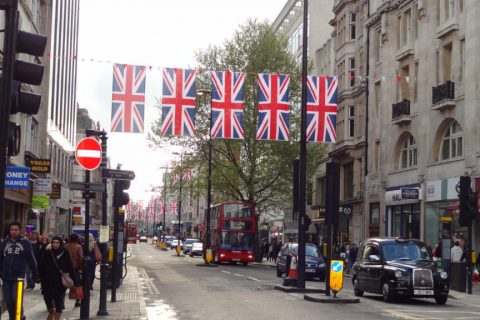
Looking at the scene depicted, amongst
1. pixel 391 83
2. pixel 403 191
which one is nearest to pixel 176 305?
pixel 403 191

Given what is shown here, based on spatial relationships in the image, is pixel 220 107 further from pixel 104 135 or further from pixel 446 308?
pixel 446 308

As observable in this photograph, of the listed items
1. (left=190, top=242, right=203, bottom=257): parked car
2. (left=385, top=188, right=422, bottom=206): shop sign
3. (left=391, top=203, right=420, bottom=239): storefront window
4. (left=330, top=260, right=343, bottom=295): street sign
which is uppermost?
(left=385, top=188, right=422, bottom=206): shop sign

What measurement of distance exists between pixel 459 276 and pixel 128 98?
39.6ft

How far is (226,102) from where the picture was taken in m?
26.7

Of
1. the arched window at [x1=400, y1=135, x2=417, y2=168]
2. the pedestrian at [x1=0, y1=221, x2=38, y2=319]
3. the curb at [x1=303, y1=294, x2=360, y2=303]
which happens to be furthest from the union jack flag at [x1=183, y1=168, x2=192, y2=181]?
the pedestrian at [x1=0, y1=221, x2=38, y2=319]

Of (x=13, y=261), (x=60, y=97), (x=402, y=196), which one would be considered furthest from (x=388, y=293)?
(x=60, y=97)

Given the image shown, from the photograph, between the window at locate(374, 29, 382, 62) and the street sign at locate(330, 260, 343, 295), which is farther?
the window at locate(374, 29, 382, 62)

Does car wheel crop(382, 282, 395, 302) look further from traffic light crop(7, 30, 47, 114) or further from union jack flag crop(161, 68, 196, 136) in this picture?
traffic light crop(7, 30, 47, 114)

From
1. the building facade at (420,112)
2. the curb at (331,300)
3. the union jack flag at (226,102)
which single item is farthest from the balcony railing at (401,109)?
the curb at (331,300)

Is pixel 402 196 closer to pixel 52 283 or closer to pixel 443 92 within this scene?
pixel 443 92

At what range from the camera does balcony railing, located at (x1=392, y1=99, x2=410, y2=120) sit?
1624 inches

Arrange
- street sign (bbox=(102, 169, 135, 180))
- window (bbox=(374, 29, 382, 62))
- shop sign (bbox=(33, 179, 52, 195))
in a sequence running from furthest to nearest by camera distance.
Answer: window (bbox=(374, 29, 382, 62)) < shop sign (bbox=(33, 179, 52, 195)) < street sign (bbox=(102, 169, 135, 180))

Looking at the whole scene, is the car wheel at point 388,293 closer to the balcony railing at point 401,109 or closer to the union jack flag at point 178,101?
the union jack flag at point 178,101

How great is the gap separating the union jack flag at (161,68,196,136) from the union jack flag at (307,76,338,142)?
4208 mm
